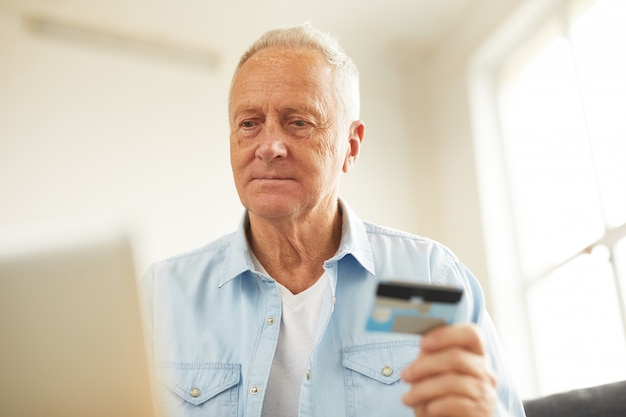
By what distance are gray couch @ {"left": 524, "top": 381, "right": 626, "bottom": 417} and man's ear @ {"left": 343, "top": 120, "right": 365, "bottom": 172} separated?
2.78ft

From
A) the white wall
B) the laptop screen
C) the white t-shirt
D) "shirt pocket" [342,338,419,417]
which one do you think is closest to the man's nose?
the white t-shirt

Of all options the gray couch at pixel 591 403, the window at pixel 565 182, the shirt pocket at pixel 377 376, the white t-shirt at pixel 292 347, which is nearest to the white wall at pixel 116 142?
the window at pixel 565 182

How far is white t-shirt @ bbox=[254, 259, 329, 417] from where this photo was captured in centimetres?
147

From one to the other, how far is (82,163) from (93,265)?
270 cm

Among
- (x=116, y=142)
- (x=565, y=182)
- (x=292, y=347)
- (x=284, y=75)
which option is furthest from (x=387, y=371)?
(x=116, y=142)

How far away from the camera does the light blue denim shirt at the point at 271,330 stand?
1.46m

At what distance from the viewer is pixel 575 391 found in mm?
1363

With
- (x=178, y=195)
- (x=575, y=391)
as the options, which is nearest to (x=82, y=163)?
(x=178, y=195)

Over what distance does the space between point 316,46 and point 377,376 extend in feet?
2.82

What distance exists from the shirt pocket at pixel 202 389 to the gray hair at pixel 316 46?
767mm

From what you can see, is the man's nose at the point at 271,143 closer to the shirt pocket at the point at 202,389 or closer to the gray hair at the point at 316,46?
the gray hair at the point at 316,46

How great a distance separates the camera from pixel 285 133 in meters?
1.70

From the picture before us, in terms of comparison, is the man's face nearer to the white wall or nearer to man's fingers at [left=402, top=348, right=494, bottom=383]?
man's fingers at [left=402, top=348, right=494, bottom=383]

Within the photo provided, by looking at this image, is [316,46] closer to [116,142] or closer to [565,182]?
[565,182]
